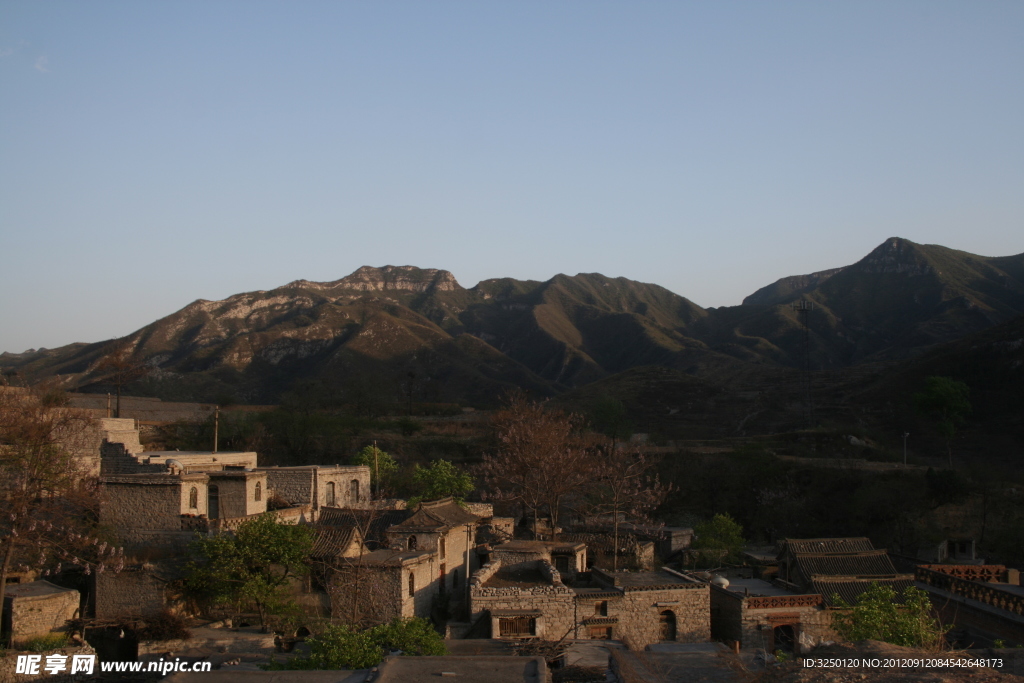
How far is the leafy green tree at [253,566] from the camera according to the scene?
64.0 feet

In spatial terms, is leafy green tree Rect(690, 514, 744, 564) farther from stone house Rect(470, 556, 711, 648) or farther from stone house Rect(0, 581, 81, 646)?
stone house Rect(0, 581, 81, 646)

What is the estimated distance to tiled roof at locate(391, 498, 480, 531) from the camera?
22062 mm

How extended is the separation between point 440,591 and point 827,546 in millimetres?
12964

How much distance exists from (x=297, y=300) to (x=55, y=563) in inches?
4546

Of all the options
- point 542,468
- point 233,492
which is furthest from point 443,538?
point 542,468

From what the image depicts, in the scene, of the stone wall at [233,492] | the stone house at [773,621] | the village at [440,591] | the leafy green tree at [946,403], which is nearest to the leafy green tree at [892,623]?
the village at [440,591]

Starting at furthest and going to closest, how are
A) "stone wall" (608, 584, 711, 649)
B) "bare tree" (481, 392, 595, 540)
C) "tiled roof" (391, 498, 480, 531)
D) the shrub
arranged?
"bare tree" (481, 392, 595, 540) → "tiled roof" (391, 498, 480, 531) → "stone wall" (608, 584, 711, 649) → the shrub

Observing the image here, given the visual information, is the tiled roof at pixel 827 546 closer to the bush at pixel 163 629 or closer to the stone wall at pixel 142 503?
the bush at pixel 163 629

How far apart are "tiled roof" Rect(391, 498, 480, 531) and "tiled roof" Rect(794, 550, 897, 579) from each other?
436 inches

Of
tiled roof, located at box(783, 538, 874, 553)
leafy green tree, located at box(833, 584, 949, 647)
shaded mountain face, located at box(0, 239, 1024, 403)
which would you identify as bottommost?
→ tiled roof, located at box(783, 538, 874, 553)

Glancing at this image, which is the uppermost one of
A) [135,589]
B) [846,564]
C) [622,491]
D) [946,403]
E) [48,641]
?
[946,403]

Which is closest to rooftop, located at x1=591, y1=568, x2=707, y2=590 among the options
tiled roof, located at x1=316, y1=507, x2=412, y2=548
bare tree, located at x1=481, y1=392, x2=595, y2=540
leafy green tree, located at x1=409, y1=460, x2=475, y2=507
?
bare tree, located at x1=481, y1=392, x2=595, y2=540

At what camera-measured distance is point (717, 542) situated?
2839 cm

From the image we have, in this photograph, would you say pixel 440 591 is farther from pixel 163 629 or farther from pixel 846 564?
pixel 846 564
